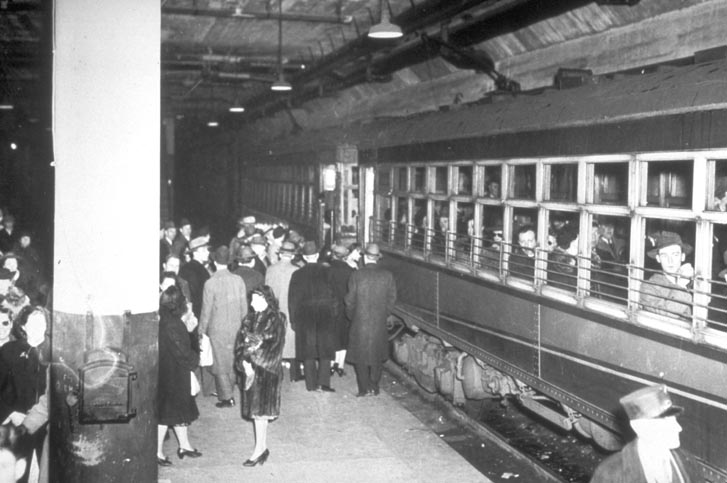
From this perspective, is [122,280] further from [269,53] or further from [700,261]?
[269,53]

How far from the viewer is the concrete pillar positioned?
525cm

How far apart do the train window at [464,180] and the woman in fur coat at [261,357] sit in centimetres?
307

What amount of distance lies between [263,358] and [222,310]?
5.92 feet

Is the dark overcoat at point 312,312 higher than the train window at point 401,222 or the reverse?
the reverse

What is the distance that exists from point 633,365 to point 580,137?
195 cm

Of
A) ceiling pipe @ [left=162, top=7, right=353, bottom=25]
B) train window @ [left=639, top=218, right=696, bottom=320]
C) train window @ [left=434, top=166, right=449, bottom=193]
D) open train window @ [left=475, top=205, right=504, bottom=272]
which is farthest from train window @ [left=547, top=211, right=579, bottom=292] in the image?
ceiling pipe @ [left=162, top=7, right=353, bottom=25]

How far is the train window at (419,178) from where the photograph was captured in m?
10.5

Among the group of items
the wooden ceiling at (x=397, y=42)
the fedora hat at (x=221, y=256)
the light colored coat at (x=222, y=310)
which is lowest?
the light colored coat at (x=222, y=310)

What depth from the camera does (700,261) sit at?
5.20 metres

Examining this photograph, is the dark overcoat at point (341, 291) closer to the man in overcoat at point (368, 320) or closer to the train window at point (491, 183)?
the man in overcoat at point (368, 320)

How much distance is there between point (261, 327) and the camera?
7.08 meters

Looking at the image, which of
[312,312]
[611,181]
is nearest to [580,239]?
[611,181]

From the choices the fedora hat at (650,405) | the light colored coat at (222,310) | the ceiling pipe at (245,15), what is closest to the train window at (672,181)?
the fedora hat at (650,405)

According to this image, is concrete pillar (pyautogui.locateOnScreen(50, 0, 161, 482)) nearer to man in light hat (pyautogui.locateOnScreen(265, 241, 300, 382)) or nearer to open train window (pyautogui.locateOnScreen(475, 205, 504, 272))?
open train window (pyautogui.locateOnScreen(475, 205, 504, 272))
